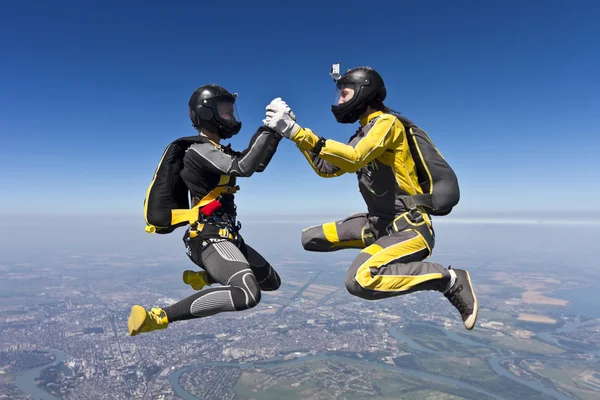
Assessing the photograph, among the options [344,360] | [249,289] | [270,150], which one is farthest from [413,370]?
[270,150]

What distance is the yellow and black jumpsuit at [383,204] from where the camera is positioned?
3.82 m

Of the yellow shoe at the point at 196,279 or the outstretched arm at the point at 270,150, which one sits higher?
the outstretched arm at the point at 270,150

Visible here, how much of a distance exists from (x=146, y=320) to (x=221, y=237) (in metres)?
1.20

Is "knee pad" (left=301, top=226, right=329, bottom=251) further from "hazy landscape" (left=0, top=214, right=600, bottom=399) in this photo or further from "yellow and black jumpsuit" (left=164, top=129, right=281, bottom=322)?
"hazy landscape" (left=0, top=214, right=600, bottom=399)

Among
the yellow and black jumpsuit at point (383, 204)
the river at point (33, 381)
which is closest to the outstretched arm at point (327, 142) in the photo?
the yellow and black jumpsuit at point (383, 204)

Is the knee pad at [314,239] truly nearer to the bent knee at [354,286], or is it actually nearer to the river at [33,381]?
the bent knee at [354,286]

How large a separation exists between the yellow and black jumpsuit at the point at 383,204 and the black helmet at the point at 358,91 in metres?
0.17

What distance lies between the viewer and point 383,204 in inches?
177

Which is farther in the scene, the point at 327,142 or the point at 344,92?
the point at 344,92

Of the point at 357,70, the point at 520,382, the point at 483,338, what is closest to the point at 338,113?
the point at 357,70

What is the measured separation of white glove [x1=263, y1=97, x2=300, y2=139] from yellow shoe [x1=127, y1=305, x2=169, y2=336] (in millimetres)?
2334

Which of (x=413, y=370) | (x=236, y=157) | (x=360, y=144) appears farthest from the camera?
(x=413, y=370)

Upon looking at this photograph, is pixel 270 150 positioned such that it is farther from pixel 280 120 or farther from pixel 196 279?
pixel 196 279

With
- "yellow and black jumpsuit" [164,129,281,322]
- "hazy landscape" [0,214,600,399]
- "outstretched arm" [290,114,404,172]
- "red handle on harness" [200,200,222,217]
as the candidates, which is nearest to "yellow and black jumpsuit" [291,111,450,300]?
"outstretched arm" [290,114,404,172]
